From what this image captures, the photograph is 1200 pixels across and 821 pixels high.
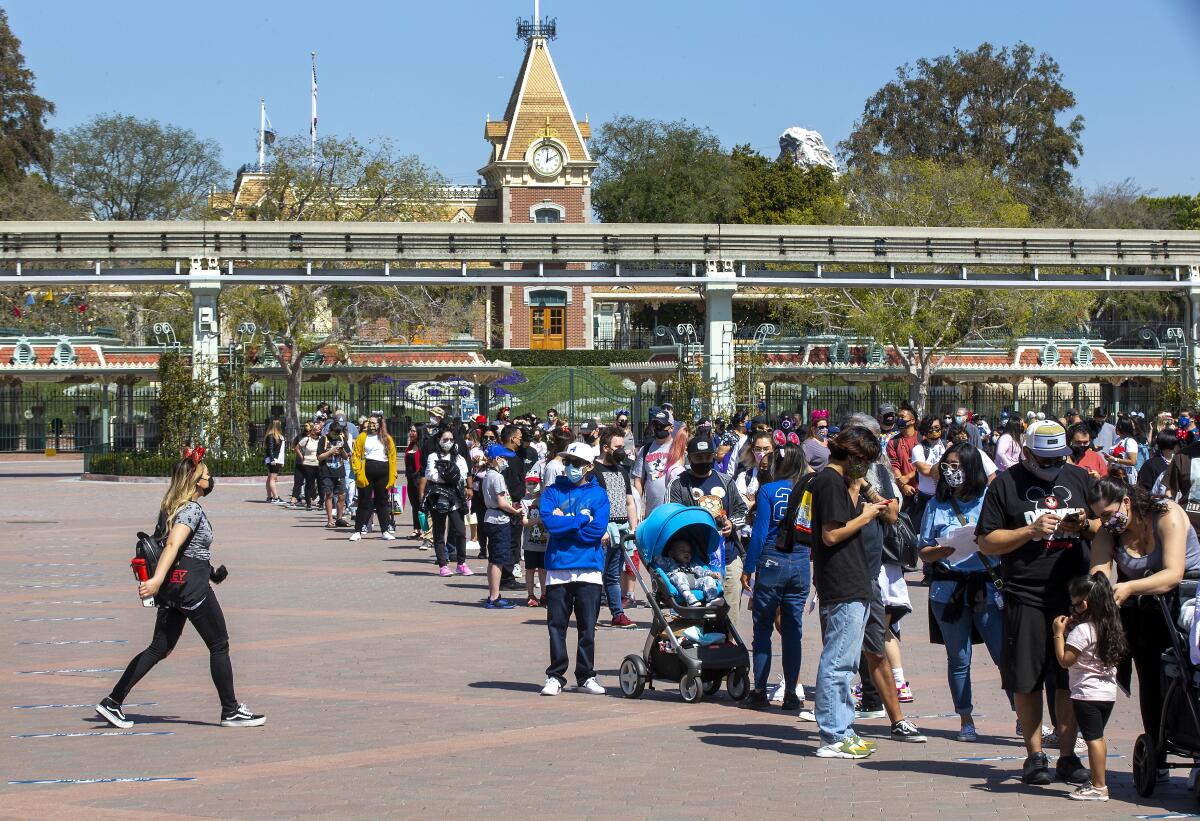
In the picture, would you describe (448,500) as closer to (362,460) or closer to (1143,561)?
(362,460)

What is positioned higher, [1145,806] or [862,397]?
[862,397]

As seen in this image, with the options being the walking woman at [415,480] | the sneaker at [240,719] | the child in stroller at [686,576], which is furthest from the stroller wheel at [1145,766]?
the walking woman at [415,480]

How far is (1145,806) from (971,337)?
158 ft

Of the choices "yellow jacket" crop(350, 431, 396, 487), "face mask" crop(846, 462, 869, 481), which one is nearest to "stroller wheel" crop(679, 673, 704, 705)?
"face mask" crop(846, 462, 869, 481)

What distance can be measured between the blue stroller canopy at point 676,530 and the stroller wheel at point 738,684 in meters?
0.84

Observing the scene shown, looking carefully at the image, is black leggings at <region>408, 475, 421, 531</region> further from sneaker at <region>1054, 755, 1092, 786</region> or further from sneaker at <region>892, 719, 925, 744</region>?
sneaker at <region>1054, 755, 1092, 786</region>

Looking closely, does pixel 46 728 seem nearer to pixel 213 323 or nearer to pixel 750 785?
pixel 750 785

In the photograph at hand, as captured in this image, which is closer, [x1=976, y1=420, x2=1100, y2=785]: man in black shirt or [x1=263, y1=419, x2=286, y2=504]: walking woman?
[x1=976, y1=420, x2=1100, y2=785]: man in black shirt

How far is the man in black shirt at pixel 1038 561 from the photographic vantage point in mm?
7816

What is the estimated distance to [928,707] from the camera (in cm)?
1023

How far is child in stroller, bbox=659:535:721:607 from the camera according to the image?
10.8m

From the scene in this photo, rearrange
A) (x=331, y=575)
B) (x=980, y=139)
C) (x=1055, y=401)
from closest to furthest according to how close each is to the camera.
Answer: (x=331, y=575) < (x=1055, y=401) < (x=980, y=139)

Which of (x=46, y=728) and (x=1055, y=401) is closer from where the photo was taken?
(x=46, y=728)

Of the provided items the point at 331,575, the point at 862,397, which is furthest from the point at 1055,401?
the point at 331,575
